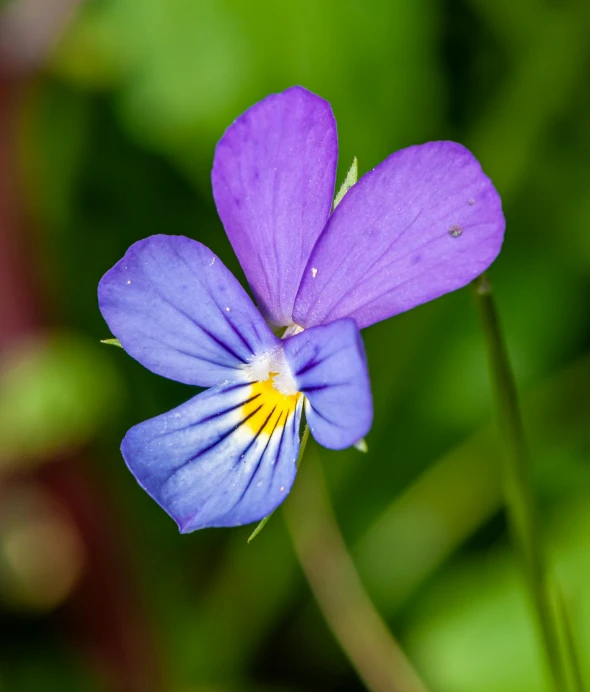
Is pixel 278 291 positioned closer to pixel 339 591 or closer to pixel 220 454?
pixel 220 454

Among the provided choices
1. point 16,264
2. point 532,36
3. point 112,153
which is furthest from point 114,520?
point 532,36

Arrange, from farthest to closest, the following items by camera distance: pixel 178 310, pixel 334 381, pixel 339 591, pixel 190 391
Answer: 1. pixel 190 391
2. pixel 339 591
3. pixel 178 310
4. pixel 334 381

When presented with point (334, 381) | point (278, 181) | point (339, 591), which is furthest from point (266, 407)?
point (339, 591)

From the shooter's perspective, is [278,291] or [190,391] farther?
[190,391]

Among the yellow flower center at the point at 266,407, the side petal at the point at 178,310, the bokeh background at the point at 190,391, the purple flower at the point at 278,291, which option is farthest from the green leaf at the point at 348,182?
the bokeh background at the point at 190,391

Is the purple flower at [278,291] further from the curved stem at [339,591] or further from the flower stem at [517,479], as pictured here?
the curved stem at [339,591]

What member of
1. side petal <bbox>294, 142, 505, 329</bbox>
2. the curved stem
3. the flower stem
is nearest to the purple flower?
side petal <bbox>294, 142, 505, 329</bbox>

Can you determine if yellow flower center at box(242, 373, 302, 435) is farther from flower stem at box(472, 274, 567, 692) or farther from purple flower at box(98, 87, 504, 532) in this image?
flower stem at box(472, 274, 567, 692)
